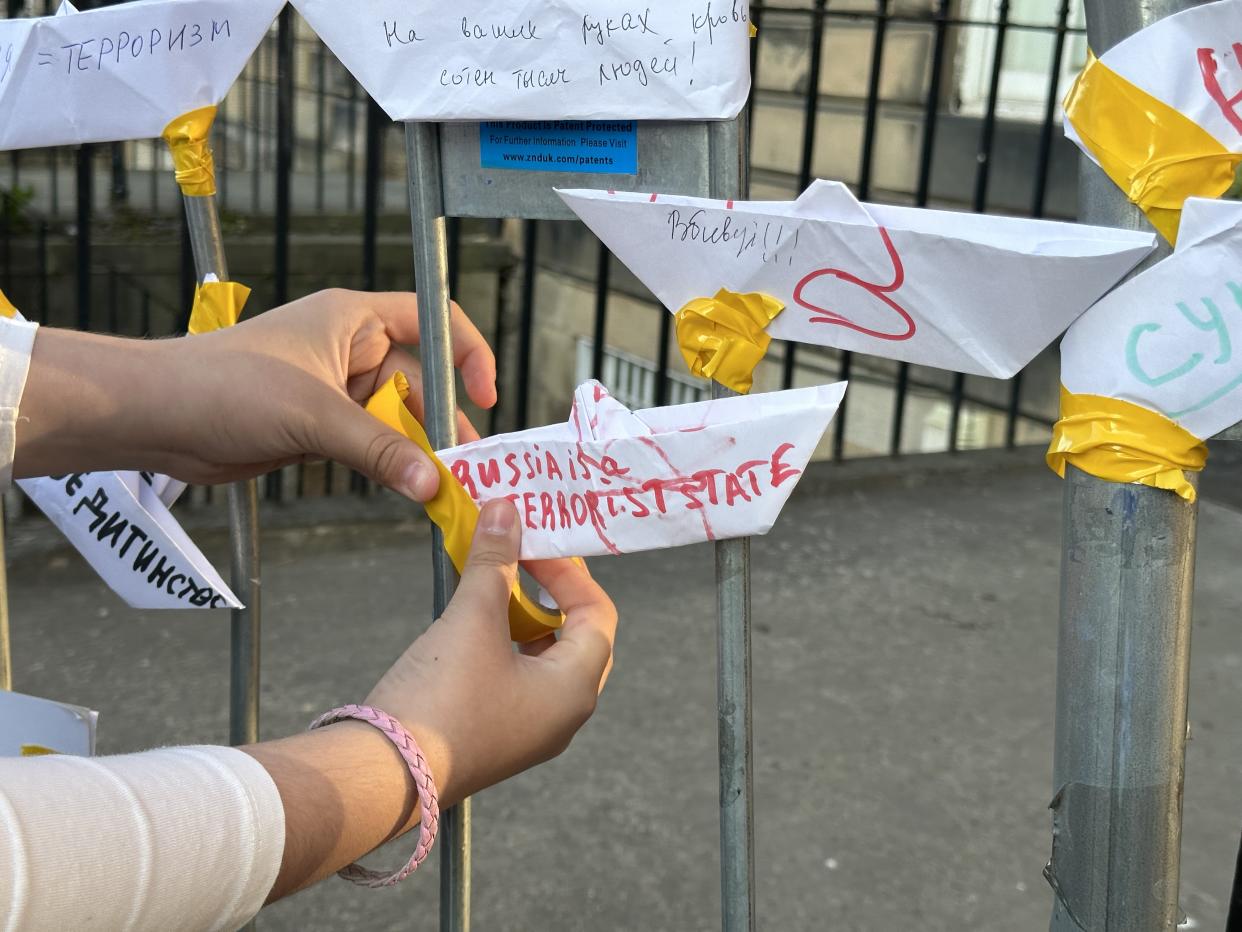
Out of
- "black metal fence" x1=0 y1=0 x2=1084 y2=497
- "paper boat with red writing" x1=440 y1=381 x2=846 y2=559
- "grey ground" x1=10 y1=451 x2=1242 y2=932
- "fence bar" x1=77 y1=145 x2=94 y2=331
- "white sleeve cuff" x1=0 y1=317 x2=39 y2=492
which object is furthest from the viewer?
"black metal fence" x1=0 y1=0 x2=1084 y2=497

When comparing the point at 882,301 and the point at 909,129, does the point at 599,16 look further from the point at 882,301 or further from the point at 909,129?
the point at 909,129

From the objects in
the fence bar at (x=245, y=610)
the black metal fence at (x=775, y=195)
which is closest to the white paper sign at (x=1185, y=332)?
the fence bar at (x=245, y=610)

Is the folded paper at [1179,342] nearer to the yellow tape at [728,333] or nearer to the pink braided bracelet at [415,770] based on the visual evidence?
the yellow tape at [728,333]

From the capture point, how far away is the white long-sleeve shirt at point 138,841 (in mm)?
913

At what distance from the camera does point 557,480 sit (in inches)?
48.6

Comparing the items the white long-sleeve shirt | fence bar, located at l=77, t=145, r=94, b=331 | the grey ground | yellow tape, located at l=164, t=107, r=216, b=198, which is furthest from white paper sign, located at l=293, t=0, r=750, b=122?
fence bar, located at l=77, t=145, r=94, b=331

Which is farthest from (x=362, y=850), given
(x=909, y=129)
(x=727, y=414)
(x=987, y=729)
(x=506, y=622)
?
(x=909, y=129)

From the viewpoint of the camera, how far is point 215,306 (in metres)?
1.60

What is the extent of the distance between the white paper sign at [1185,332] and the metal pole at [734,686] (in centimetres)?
33

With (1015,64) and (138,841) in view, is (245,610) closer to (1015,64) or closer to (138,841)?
(138,841)

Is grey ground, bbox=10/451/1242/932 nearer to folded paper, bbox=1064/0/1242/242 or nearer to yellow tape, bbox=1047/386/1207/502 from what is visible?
yellow tape, bbox=1047/386/1207/502

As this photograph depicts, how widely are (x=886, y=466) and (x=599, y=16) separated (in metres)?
3.83

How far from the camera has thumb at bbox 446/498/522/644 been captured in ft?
4.01

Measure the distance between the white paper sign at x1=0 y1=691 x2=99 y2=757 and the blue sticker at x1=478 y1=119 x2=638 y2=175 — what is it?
31.0 inches
